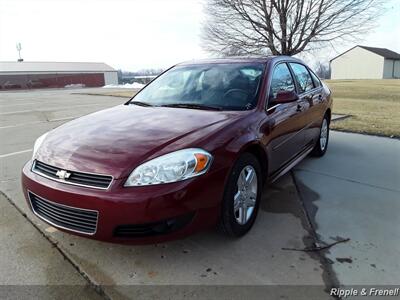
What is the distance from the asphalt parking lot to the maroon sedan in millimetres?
289

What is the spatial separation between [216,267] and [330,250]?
96cm

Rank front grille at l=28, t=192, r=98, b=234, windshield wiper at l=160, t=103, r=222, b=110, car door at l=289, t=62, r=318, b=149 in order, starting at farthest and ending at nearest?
1. car door at l=289, t=62, r=318, b=149
2. windshield wiper at l=160, t=103, r=222, b=110
3. front grille at l=28, t=192, r=98, b=234

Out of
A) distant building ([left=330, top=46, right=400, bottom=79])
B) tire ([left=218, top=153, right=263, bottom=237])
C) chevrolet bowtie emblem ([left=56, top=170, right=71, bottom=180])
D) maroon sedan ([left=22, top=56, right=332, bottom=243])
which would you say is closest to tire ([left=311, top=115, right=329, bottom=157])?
maroon sedan ([left=22, top=56, right=332, bottom=243])

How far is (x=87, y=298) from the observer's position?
231 cm

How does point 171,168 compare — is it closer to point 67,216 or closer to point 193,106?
point 67,216

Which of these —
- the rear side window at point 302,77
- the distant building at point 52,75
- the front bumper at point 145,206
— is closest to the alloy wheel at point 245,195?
the front bumper at point 145,206

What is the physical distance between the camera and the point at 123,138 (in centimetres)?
278

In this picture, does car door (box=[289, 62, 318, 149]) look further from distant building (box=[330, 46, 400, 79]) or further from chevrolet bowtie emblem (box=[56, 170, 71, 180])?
distant building (box=[330, 46, 400, 79])

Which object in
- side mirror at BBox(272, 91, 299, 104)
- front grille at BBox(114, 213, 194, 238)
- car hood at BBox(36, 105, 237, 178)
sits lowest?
front grille at BBox(114, 213, 194, 238)

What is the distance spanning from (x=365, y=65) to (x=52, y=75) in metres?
59.0

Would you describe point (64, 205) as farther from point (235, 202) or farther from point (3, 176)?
Result: point (3, 176)

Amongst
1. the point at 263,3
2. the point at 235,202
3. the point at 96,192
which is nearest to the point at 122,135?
the point at 96,192

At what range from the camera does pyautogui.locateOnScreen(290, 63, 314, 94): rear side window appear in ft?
15.0

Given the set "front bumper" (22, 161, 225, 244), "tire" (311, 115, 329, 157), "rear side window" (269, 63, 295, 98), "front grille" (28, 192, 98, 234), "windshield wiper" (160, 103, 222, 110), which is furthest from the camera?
"tire" (311, 115, 329, 157)
